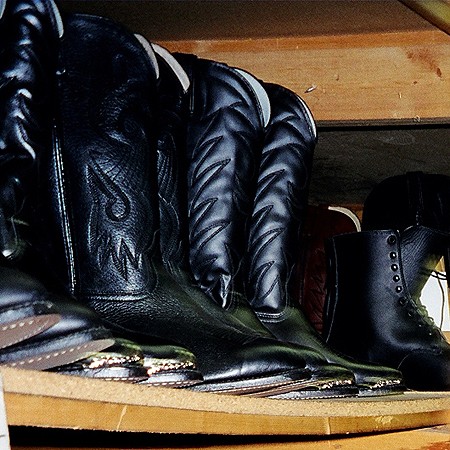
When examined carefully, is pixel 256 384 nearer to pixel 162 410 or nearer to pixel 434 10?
pixel 162 410

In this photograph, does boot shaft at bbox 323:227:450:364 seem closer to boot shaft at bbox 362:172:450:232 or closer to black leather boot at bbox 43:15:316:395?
boot shaft at bbox 362:172:450:232

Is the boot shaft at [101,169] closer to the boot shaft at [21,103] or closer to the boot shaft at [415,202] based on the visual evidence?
the boot shaft at [21,103]

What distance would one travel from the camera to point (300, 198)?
1650mm

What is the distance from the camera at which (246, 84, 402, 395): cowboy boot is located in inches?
62.4

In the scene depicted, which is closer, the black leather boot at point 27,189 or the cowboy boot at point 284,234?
the black leather boot at point 27,189

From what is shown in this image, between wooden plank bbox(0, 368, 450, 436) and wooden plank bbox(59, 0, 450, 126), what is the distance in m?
0.80

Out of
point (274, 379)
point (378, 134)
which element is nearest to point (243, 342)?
point (274, 379)

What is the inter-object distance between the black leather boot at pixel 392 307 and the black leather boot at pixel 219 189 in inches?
22.5

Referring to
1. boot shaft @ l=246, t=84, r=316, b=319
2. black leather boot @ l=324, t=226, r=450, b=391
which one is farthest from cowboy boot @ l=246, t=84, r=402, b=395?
A: black leather boot @ l=324, t=226, r=450, b=391

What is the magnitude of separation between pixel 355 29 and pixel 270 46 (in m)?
0.19

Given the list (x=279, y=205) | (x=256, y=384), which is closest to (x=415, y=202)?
(x=279, y=205)

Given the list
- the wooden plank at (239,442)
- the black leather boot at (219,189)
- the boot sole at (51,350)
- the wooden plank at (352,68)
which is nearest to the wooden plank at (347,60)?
the wooden plank at (352,68)

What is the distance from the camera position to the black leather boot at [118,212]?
3.74ft

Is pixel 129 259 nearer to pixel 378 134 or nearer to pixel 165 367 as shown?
pixel 165 367
